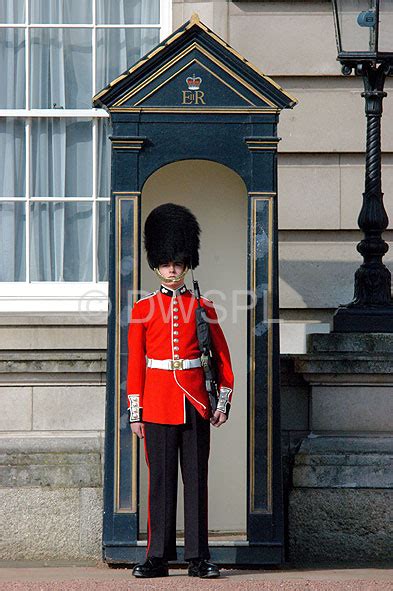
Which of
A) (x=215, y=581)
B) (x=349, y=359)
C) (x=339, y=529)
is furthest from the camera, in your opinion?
(x=349, y=359)

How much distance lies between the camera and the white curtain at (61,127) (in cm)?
786

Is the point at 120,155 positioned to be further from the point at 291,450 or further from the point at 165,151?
the point at 291,450

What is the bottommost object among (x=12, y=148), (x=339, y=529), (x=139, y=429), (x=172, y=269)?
(x=339, y=529)

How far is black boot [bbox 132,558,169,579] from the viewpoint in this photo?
239 inches

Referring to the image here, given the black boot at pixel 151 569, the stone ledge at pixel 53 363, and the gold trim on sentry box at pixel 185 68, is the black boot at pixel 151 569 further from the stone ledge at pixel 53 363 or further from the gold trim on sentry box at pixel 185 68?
the gold trim on sentry box at pixel 185 68

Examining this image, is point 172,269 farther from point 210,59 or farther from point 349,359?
point 349,359

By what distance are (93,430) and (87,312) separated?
67 cm

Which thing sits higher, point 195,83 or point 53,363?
point 195,83

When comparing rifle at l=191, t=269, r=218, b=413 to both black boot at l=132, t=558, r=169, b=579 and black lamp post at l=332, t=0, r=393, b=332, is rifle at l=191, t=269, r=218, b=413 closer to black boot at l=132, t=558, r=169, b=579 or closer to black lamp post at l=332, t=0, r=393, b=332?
black boot at l=132, t=558, r=169, b=579

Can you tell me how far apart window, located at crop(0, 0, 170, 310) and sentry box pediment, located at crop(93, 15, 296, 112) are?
156cm

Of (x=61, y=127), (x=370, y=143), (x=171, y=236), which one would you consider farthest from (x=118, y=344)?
(x=61, y=127)

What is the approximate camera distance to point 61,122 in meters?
7.88

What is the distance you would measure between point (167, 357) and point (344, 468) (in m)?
1.26

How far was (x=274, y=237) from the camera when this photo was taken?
6.34 m
